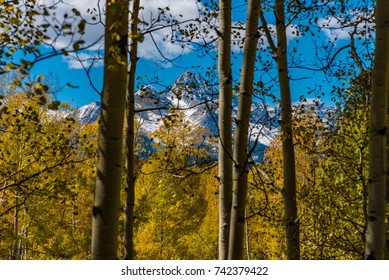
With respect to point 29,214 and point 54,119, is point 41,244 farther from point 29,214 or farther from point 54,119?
point 54,119

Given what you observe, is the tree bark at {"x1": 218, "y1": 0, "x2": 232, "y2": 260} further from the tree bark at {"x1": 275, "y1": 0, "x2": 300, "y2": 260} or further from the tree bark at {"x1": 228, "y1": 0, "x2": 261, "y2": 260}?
the tree bark at {"x1": 275, "y1": 0, "x2": 300, "y2": 260}

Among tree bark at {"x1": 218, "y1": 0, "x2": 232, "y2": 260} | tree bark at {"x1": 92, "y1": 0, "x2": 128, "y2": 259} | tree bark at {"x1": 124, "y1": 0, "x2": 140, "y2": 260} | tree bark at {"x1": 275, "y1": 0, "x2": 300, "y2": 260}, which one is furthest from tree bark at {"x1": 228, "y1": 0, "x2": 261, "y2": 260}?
tree bark at {"x1": 124, "y1": 0, "x2": 140, "y2": 260}

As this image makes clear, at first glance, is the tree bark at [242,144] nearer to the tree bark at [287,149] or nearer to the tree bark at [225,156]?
the tree bark at [225,156]

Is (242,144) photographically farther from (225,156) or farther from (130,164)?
(130,164)

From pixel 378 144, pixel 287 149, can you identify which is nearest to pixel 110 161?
pixel 378 144

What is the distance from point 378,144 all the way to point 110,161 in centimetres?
237

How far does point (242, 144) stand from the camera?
4254 millimetres

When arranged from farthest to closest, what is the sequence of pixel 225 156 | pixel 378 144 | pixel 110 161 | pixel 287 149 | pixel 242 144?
1. pixel 287 149
2. pixel 225 156
3. pixel 242 144
4. pixel 378 144
5. pixel 110 161

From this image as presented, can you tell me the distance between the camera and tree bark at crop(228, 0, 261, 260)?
4047mm

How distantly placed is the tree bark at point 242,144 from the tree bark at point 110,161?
160 cm

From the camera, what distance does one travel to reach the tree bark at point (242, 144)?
13.3ft

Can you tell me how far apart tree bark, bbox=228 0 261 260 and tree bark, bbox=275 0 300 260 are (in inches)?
Result: 77.5
